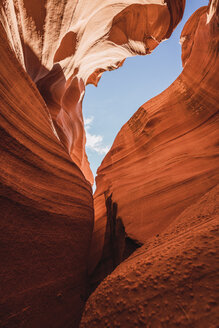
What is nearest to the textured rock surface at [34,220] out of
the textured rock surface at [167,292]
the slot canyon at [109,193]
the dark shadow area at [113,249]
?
the slot canyon at [109,193]

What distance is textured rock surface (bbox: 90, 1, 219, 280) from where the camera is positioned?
3256mm

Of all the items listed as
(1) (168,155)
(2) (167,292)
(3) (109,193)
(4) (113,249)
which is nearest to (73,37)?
(1) (168,155)

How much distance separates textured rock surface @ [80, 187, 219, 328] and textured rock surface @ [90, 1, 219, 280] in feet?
6.30

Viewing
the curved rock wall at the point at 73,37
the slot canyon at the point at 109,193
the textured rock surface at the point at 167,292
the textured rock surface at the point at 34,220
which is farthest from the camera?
the curved rock wall at the point at 73,37

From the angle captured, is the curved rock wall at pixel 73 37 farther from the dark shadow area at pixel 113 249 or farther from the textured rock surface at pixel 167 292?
the textured rock surface at pixel 167 292

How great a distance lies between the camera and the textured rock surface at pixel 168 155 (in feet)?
10.7

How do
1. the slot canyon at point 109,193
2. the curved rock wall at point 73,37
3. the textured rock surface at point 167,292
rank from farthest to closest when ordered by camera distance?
the curved rock wall at point 73,37 → the slot canyon at point 109,193 → the textured rock surface at point 167,292

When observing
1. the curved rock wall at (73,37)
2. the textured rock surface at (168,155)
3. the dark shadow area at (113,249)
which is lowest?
the dark shadow area at (113,249)

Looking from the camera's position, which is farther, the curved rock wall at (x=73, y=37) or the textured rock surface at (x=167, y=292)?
the curved rock wall at (x=73, y=37)

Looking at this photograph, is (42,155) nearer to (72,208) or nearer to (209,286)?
(72,208)

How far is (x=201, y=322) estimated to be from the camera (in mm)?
750

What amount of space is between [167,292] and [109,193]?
3.77m

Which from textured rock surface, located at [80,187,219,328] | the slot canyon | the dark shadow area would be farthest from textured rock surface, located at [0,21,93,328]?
textured rock surface, located at [80,187,219,328]

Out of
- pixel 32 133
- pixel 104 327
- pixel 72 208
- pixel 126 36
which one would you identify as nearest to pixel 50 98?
pixel 32 133
